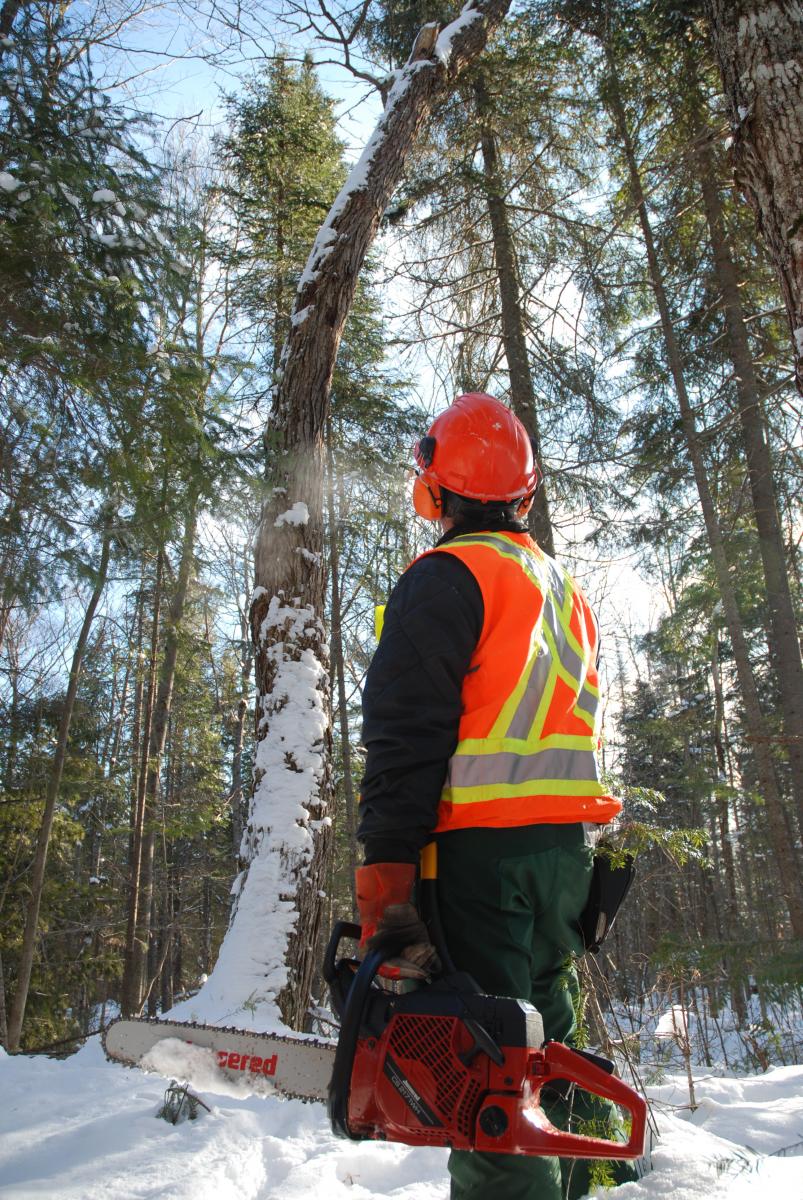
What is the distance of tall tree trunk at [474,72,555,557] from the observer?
8.44m

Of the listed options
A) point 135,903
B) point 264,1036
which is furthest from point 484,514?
point 135,903

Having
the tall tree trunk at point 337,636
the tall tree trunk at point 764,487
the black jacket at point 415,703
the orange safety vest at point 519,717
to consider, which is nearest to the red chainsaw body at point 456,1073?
the black jacket at point 415,703

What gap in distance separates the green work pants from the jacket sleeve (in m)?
0.15

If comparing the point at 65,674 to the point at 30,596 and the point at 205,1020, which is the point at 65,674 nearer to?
the point at 30,596

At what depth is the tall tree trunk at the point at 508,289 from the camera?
8438 millimetres

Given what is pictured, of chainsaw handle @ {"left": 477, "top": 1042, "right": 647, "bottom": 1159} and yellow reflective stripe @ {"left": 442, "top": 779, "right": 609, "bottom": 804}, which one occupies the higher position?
yellow reflective stripe @ {"left": 442, "top": 779, "right": 609, "bottom": 804}

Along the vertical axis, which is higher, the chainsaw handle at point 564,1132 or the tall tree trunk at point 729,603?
the tall tree trunk at point 729,603

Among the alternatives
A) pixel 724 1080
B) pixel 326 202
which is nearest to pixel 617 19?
pixel 326 202

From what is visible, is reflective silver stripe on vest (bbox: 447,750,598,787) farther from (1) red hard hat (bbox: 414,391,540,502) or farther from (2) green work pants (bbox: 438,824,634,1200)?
(1) red hard hat (bbox: 414,391,540,502)

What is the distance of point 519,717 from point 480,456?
0.79 m

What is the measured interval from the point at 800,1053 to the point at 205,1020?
860 centimetres

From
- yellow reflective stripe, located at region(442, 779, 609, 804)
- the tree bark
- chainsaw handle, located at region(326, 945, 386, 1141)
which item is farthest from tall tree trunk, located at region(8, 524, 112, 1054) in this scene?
chainsaw handle, located at region(326, 945, 386, 1141)

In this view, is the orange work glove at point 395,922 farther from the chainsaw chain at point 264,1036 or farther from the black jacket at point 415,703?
the chainsaw chain at point 264,1036

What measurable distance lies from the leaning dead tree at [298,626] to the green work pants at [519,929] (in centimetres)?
253
